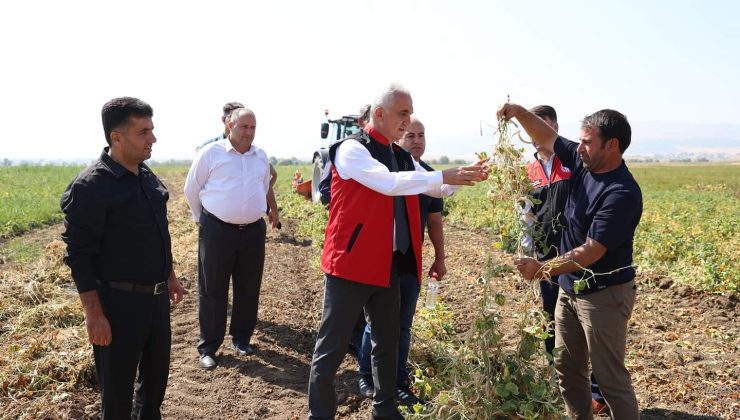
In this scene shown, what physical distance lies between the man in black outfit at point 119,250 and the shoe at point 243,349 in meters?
2.01

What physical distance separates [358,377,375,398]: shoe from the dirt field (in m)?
0.06

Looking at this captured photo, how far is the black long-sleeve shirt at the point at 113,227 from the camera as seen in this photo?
109 inches

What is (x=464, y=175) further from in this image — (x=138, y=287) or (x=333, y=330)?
(x=138, y=287)

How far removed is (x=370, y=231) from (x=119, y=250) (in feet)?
4.46

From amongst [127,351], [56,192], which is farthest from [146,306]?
[56,192]

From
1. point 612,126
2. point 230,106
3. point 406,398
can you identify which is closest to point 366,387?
point 406,398

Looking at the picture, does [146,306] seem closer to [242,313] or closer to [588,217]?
[242,313]

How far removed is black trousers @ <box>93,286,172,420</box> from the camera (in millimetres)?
2926

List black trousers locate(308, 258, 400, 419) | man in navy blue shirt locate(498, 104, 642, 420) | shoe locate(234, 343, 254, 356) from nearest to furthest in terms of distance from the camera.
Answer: man in navy blue shirt locate(498, 104, 642, 420)
black trousers locate(308, 258, 400, 419)
shoe locate(234, 343, 254, 356)

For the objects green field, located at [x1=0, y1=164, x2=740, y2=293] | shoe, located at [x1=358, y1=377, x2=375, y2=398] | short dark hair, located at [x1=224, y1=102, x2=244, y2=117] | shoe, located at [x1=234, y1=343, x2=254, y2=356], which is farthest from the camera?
green field, located at [x1=0, y1=164, x2=740, y2=293]

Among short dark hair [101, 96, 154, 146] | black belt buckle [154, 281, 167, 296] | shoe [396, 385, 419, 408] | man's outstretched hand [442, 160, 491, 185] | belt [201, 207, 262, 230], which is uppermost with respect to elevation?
short dark hair [101, 96, 154, 146]

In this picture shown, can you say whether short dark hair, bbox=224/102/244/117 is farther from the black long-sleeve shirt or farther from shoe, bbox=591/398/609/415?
shoe, bbox=591/398/609/415

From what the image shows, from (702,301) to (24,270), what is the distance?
28.5ft

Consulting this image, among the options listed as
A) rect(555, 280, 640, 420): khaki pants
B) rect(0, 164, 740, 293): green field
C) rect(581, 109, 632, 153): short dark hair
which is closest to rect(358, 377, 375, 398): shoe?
rect(555, 280, 640, 420): khaki pants
